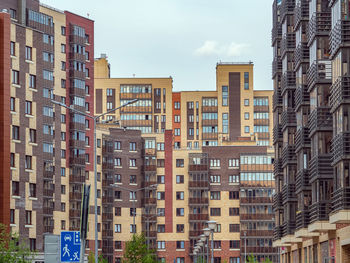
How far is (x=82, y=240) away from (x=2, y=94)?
191 feet

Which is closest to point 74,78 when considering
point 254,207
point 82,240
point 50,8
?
A: point 50,8

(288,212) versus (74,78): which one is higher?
(74,78)

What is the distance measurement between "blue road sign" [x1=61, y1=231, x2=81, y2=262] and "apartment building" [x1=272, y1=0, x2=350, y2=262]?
1707 centimetres

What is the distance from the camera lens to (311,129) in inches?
2475

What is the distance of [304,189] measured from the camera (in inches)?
2677

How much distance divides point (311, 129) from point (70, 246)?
92.9 ft

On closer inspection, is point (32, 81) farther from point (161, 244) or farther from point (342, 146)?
point (161, 244)

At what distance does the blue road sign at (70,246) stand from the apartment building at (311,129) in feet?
56.0

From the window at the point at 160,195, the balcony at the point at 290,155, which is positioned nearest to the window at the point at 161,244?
the window at the point at 160,195

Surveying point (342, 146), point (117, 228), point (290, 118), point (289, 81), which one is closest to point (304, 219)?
point (290, 118)

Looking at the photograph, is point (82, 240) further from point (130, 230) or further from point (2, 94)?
point (130, 230)

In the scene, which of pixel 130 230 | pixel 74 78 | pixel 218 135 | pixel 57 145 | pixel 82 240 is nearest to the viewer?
pixel 82 240

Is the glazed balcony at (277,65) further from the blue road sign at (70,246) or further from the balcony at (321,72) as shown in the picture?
the blue road sign at (70,246)

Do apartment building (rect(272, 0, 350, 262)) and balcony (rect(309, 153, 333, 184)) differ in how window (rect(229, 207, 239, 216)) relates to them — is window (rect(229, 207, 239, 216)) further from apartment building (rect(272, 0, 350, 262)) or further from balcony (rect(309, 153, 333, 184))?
balcony (rect(309, 153, 333, 184))
